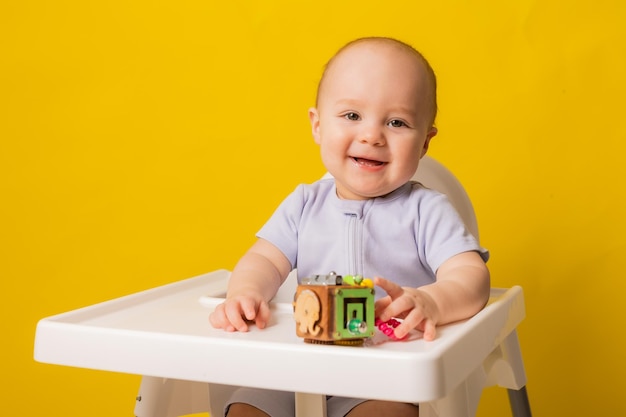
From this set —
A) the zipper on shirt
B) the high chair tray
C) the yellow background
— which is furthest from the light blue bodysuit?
the yellow background

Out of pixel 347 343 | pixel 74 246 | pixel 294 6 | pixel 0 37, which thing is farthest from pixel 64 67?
pixel 347 343

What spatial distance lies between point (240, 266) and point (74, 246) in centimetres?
89

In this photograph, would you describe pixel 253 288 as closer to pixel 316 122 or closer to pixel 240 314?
pixel 240 314

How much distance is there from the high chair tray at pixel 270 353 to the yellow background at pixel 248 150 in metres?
0.63

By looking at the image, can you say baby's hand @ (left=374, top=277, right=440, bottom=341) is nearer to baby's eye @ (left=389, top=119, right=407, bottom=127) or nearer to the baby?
the baby

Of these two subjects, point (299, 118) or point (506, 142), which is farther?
point (299, 118)

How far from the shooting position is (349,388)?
0.62m

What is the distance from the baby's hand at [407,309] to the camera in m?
0.70

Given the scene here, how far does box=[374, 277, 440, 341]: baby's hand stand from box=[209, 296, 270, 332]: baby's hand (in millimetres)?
129

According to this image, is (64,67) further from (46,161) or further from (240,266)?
(240,266)

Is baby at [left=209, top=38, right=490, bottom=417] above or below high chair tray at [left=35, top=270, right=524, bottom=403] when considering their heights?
above

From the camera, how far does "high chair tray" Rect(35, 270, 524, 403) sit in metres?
0.61

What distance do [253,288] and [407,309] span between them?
0.69ft

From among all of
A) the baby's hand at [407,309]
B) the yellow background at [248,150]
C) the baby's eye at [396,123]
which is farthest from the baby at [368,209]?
the yellow background at [248,150]
